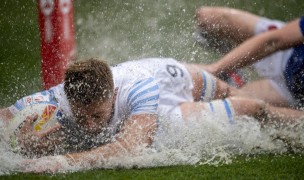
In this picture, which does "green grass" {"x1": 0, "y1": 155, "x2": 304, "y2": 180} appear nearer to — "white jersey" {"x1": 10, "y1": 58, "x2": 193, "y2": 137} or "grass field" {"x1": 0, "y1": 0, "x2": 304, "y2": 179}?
"grass field" {"x1": 0, "y1": 0, "x2": 304, "y2": 179}

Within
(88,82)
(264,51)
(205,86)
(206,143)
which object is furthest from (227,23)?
(88,82)

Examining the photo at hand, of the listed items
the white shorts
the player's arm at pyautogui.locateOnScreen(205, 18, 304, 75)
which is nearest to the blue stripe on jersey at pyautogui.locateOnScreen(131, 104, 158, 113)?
the player's arm at pyautogui.locateOnScreen(205, 18, 304, 75)

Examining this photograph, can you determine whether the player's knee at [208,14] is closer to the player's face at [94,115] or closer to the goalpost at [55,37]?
the goalpost at [55,37]

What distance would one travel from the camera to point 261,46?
5.84 metres

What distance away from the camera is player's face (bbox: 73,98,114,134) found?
189 inches

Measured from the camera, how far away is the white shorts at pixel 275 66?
6.11 meters

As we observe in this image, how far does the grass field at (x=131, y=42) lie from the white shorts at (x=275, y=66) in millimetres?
659

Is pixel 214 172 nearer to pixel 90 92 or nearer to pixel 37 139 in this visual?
pixel 90 92

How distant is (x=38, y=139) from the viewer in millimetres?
4883

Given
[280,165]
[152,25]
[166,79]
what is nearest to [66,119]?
[166,79]

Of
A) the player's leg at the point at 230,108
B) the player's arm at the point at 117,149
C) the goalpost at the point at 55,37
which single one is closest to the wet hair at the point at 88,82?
the player's arm at the point at 117,149

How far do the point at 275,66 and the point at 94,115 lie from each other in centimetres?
200

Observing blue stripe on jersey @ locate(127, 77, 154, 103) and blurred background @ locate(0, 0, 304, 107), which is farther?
blurred background @ locate(0, 0, 304, 107)

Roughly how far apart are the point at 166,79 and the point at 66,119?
785 millimetres
